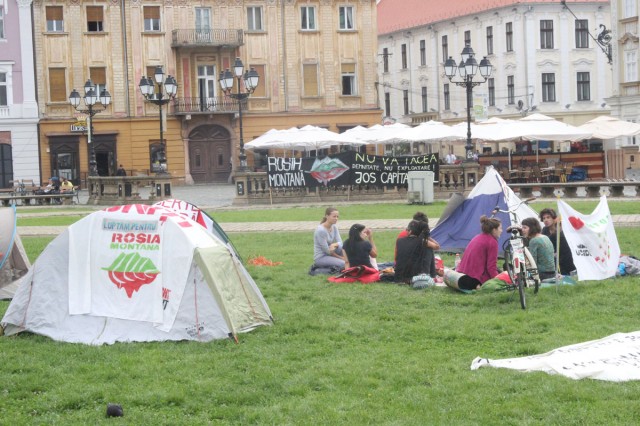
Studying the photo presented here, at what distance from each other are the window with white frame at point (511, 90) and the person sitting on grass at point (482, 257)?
5792 cm

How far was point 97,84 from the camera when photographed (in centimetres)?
5600

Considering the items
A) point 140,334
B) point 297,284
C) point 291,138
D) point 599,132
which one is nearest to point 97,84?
point 291,138

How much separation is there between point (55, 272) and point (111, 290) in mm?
702

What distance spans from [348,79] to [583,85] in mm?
19469

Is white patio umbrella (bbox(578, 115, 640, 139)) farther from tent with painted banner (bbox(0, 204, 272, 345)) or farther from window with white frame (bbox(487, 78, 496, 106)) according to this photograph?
tent with painted banner (bbox(0, 204, 272, 345))

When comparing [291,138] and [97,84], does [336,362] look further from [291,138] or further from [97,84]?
[97,84]

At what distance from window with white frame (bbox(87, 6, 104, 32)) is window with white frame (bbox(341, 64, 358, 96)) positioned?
12.6 metres

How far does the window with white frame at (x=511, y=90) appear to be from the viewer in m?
71.1

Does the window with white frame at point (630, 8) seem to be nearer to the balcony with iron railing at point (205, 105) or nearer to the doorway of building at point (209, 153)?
the balcony with iron railing at point (205, 105)

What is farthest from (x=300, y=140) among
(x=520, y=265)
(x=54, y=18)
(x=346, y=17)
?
(x=520, y=265)

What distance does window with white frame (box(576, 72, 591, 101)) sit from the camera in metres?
Answer: 70.9

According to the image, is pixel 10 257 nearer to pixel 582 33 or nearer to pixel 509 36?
pixel 509 36

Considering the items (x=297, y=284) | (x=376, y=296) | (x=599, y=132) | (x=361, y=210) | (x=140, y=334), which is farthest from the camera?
(x=599, y=132)

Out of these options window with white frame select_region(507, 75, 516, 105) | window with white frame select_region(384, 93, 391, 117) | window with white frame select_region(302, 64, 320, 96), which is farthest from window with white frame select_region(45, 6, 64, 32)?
window with white frame select_region(384, 93, 391, 117)
